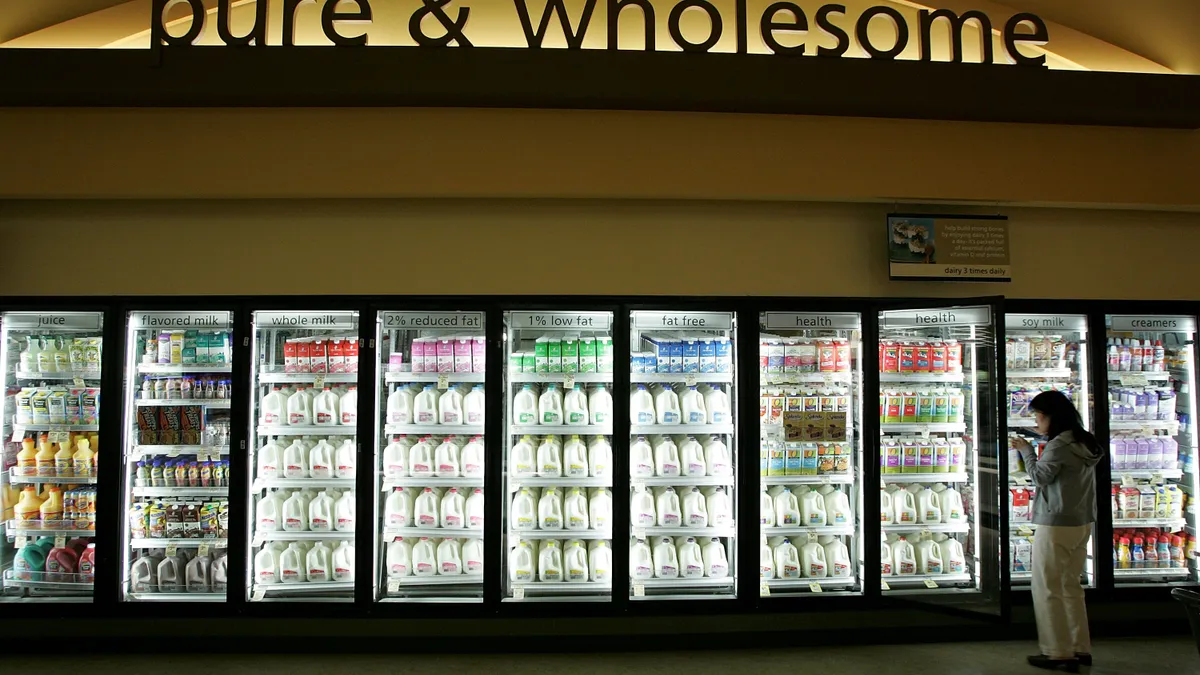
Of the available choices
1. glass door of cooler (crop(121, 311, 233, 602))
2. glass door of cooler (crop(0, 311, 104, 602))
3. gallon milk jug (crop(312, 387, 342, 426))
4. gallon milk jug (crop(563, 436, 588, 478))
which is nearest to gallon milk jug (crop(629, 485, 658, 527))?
gallon milk jug (crop(563, 436, 588, 478))

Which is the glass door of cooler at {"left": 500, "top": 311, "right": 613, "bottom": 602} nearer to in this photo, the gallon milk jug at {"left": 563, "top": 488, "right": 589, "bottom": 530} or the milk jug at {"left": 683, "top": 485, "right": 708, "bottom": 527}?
the gallon milk jug at {"left": 563, "top": 488, "right": 589, "bottom": 530}

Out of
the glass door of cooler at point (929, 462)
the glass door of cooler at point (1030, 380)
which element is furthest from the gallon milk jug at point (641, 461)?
the glass door of cooler at point (1030, 380)

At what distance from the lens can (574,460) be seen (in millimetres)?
4066

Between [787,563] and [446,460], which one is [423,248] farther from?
[787,563]

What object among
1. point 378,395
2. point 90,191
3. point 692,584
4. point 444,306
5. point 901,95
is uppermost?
point 901,95

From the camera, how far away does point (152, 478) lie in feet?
13.2

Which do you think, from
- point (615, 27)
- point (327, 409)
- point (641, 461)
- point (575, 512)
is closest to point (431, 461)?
point (327, 409)

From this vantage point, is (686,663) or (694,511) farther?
(694,511)

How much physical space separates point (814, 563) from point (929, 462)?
958 millimetres

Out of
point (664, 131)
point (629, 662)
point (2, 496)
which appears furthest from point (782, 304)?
point (2, 496)

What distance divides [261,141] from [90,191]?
3.40 ft

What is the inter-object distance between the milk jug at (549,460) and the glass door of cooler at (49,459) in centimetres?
256

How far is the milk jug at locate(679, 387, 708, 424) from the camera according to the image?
4.11m

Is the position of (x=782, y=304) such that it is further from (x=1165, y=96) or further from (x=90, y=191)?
(x=90, y=191)
